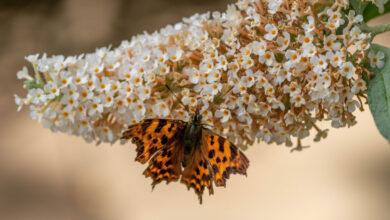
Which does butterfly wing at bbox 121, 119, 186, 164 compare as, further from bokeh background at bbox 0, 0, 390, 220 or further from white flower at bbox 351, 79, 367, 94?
bokeh background at bbox 0, 0, 390, 220

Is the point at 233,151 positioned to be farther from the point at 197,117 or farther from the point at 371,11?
the point at 371,11

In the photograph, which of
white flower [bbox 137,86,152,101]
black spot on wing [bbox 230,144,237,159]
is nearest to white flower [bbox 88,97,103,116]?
white flower [bbox 137,86,152,101]

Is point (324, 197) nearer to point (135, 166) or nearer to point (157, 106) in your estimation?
point (135, 166)

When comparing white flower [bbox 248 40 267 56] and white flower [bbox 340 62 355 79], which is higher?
white flower [bbox 248 40 267 56]

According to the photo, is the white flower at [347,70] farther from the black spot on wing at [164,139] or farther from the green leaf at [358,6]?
the black spot on wing at [164,139]

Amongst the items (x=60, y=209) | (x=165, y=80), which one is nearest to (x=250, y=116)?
(x=165, y=80)

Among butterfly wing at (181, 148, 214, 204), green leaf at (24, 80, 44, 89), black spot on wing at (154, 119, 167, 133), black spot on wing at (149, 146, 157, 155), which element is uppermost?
green leaf at (24, 80, 44, 89)
